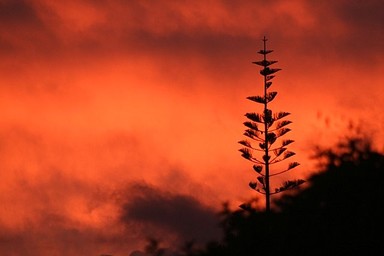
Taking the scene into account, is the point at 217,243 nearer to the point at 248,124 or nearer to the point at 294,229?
the point at 294,229

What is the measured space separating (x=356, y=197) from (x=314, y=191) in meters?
4.53

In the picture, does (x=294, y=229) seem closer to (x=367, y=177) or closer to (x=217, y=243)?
(x=367, y=177)

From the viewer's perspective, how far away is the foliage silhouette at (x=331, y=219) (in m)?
38.7

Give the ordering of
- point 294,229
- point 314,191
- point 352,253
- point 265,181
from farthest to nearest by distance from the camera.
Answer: point 265,181, point 314,191, point 294,229, point 352,253

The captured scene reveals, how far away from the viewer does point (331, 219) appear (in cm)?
4025

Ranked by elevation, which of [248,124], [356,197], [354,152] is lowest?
[356,197]

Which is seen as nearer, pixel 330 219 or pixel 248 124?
pixel 330 219

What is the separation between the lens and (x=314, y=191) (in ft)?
147

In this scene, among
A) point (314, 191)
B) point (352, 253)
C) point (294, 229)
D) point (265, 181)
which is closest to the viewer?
point (352, 253)

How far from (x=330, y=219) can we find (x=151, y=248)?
6.71 meters

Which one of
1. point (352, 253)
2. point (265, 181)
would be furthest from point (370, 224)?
point (265, 181)

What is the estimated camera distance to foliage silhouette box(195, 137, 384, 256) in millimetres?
38688

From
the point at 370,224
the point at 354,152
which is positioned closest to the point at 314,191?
the point at 354,152

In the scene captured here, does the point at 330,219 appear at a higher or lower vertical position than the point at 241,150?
lower
